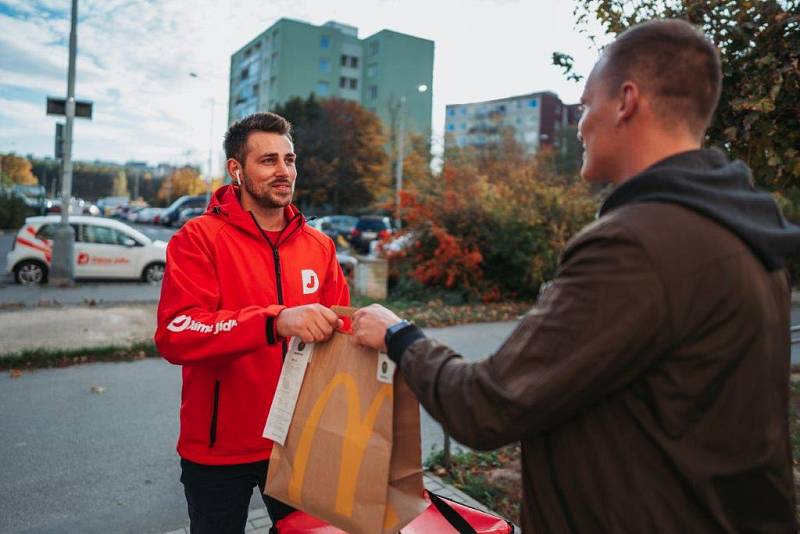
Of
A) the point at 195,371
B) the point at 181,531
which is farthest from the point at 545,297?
the point at 181,531

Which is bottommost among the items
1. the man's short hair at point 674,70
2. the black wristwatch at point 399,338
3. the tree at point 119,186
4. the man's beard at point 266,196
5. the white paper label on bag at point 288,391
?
the white paper label on bag at point 288,391

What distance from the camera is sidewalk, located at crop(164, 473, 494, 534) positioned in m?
3.83

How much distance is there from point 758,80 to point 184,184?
293ft

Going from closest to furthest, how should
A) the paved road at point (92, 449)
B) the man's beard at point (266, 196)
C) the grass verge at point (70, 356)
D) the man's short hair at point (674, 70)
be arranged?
the man's short hair at point (674, 70), the man's beard at point (266, 196), the paved road at point (92, 449), the grass verge at point (70, 356)

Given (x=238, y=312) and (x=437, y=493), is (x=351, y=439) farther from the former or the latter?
(x=437, y=493)

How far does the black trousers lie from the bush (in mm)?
39093

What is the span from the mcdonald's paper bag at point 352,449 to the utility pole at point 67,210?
14064mm

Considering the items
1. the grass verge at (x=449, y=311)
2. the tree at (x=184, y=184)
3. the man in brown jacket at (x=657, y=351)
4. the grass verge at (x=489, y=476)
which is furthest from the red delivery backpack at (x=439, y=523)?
the tree at (x=184, y=184)

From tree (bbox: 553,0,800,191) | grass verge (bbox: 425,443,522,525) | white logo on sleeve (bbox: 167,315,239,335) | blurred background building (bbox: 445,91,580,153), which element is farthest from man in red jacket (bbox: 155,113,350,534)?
blurred background building (bbox: 445,91,580,153)

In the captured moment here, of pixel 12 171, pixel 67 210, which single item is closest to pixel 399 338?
pixel 67 210

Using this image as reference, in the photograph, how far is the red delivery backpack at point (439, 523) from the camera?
205 centimetres

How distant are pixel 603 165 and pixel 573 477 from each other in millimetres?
749

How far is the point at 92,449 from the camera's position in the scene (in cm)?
512

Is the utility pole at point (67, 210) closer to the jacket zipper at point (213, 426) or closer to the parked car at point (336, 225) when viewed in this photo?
the jacket zipper at point (213, 426)
